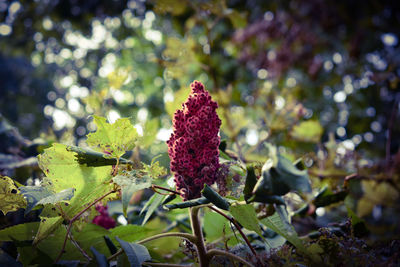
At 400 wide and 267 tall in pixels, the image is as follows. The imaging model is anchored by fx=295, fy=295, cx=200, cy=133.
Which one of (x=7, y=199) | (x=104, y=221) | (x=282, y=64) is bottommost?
(x=104, y=221)

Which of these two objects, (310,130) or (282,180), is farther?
(310,130)

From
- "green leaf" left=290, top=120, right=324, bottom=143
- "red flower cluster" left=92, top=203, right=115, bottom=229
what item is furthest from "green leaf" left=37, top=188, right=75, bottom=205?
"green leaf" left=290, top=120, right=324, bottom=143

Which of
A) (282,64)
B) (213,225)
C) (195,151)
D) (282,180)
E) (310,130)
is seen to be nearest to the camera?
(282,180)

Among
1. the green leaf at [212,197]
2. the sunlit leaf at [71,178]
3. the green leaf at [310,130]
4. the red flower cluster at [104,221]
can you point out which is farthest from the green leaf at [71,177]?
the green leaf at [310,130]

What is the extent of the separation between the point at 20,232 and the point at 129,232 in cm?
12

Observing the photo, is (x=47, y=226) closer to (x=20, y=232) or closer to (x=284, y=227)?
(x=20, y=232)

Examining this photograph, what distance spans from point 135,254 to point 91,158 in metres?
0.10

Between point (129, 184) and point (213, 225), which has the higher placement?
point (129, 184)

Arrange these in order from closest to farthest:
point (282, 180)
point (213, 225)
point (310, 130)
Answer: point (282, 180) < point (213, 225) < point (310, 130)

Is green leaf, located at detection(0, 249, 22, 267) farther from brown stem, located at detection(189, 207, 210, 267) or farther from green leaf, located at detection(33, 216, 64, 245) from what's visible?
brown stem, located at detection(189, 207, 210, 267)

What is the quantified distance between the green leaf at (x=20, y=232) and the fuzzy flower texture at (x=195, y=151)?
175mm

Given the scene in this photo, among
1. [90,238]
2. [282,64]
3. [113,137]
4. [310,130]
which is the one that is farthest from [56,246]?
[282,64]

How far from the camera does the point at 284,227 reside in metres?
0.31

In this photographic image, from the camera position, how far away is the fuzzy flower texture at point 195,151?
32 centimetres
